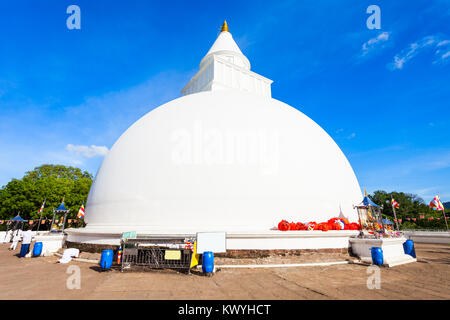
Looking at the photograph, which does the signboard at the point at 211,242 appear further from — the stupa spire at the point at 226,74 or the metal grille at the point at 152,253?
the stupa spire at the point at 226,74

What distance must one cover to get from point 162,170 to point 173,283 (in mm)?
5698

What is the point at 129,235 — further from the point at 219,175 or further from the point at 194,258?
the point at 219,175

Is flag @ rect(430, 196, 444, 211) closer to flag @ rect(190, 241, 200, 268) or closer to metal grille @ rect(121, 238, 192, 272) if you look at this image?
flag @ rect(190, 241, 200, 268)

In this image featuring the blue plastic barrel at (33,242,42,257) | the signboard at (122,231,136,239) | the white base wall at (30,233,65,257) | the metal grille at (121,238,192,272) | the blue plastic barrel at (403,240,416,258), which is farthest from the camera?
the white base wall at (30,233,65,257)

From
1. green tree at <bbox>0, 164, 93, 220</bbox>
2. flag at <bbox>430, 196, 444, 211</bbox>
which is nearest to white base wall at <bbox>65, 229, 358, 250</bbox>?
flag at <bbox>430, 196, 444, 211</bbox>

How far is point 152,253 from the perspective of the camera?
28.1 ft

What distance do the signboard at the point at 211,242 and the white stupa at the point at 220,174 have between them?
1.37 meters

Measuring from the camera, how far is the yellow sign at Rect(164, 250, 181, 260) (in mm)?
7902

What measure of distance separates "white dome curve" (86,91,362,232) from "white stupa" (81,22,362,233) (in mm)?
48

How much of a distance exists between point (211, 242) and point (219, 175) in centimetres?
341

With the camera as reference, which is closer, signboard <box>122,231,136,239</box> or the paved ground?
the paved ground

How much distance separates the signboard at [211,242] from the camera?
8039 millimetres

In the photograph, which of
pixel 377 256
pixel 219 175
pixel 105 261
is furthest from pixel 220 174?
pixel 377 256

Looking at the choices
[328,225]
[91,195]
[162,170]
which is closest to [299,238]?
[328,225]
